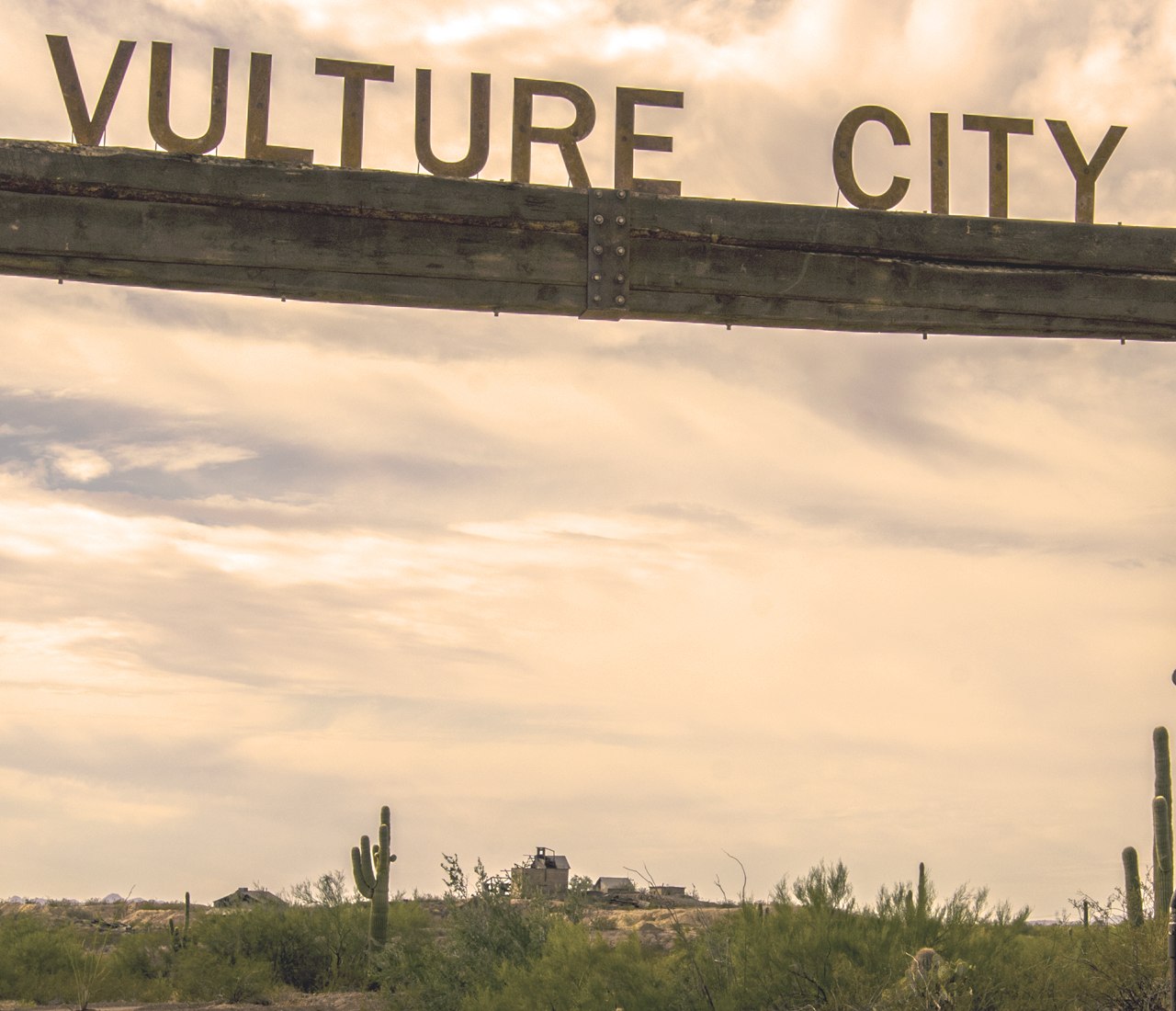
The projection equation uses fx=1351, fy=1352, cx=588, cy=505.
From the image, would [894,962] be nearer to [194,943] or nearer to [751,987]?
[751,987]

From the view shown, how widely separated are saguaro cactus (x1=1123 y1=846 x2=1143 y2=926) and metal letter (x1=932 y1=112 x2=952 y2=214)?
27.2ft

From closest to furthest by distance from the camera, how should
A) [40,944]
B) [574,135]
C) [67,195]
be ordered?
[67,195]
[574,135]
[40,944]

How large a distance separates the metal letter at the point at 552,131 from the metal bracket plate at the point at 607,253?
0.80 feet

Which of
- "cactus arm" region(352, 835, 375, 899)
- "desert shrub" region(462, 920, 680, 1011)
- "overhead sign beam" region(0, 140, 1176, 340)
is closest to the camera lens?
"overhead sign beam" region(0, 140, 1176, 340)

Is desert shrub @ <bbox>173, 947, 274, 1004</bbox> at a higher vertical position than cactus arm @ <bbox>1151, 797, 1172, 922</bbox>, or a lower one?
lower

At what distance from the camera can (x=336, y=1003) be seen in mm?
16484

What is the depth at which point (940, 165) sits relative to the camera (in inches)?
408

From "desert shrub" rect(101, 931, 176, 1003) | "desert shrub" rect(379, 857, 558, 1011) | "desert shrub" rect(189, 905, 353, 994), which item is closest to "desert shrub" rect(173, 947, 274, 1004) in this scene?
"desert shrub" rect(189, 905, 353, 994)

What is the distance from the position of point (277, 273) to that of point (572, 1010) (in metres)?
6.44

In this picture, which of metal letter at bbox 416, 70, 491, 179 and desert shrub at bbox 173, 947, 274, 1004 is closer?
metal letter at bbox 416, 70, 491, 179

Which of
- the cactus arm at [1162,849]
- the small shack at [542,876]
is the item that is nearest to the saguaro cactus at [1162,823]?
the cactus arm at [1162,849]

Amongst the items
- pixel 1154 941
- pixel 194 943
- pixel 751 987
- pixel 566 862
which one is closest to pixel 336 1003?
pixel 194 943

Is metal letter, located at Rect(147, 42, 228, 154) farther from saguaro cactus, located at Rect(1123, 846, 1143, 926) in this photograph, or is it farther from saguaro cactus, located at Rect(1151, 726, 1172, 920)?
saguaro cactus, located at Rect(1151, 726, 1172, 920)

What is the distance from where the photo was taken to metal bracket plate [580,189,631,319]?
961 centimetres
